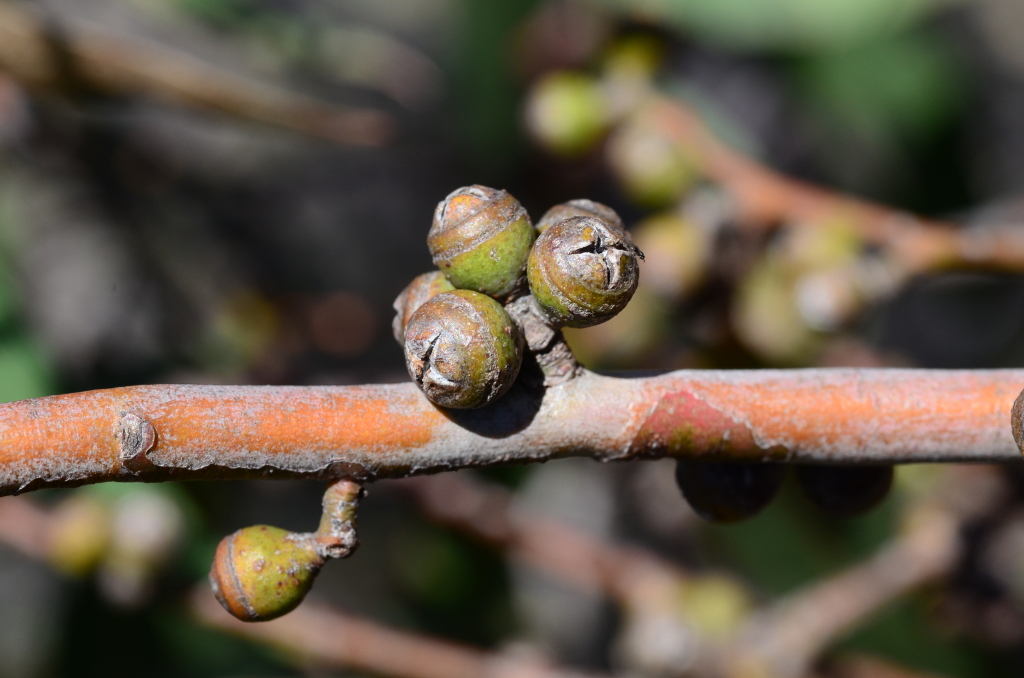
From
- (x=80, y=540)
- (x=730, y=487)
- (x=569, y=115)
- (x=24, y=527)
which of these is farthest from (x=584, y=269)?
(x=24, y=527)

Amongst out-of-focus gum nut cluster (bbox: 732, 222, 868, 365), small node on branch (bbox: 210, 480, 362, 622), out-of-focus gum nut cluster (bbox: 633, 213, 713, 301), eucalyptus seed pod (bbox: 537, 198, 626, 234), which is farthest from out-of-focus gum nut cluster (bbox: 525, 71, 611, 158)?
small node on branch (bbox: 210, 480, 362, 622)

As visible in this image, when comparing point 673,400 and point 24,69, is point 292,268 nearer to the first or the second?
point 24,69

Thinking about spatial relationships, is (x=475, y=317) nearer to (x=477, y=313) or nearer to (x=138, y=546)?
(x=477, y=313)

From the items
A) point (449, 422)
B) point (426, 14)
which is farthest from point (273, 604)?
point (426, 14)

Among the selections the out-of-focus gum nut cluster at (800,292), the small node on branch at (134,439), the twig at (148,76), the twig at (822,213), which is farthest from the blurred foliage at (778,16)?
the small node on branch at (134,439)

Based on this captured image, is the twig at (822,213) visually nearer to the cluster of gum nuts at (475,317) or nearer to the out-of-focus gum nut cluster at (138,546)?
the cluster of gum nuts at (475,317)

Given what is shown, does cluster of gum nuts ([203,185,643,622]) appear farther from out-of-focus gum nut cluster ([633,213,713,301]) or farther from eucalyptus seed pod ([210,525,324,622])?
out-of-focus gum nut cluster ([633,213,713,301])
